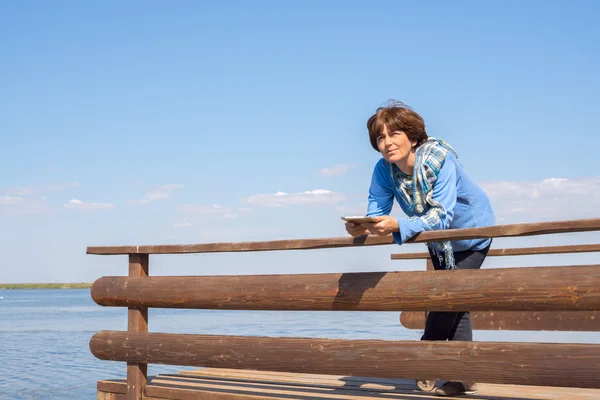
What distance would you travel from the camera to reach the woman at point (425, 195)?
436 centimetres

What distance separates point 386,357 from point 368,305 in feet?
1.13

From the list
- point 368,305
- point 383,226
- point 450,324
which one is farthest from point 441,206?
point 450,324

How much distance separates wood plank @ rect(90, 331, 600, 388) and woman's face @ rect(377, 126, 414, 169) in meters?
1.15

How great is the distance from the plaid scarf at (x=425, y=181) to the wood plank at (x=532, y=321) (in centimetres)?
403

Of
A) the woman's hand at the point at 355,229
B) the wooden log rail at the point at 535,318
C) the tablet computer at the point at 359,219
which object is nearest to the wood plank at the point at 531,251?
the wooden log rail at the point at 535,318

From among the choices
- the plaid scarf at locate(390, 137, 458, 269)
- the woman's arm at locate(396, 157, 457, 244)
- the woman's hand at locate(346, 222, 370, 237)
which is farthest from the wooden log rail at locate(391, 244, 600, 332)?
the woman's hand at locate(346, 222, 370, 237)

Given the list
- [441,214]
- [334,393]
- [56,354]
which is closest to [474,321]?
[334,393]

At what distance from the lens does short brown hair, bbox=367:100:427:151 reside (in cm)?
454

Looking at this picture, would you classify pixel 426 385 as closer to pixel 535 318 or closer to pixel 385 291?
pixel 385 291

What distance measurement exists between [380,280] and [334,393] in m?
1.35

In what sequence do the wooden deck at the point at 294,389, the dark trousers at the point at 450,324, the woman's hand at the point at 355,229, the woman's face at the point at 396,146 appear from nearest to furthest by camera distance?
the woman's hand at the point at 355,229 → the woman's face at the point at 396,146 → the dark trousers at the point at 450,324 → the wooden deck at the point at 294,389

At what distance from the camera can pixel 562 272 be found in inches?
163

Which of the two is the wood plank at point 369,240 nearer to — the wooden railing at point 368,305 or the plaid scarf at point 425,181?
the wooden railing at point 368,305

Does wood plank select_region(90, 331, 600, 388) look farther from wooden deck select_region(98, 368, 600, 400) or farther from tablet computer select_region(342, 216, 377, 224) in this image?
tablet computer select_region(342, 216, 377, 224)
